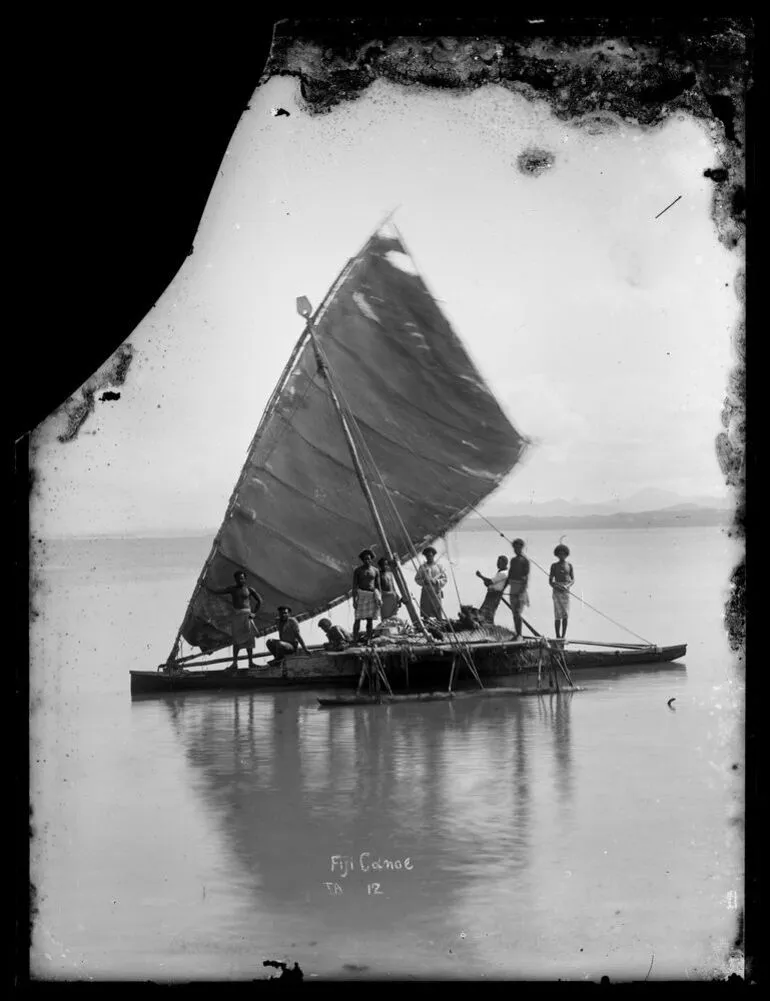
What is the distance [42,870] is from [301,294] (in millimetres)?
2018

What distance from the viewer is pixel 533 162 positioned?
3855 mm

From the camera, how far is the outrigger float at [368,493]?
4062 millimetres

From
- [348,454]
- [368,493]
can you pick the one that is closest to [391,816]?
[368,493]

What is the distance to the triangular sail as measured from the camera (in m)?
4.10

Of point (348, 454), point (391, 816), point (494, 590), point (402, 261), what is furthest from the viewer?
A: point (348, 454)

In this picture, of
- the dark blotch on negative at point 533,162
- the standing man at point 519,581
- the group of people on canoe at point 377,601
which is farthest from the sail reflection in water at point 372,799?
the dark blotch on negative at point 533,162

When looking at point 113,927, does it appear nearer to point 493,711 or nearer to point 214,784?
point 214,784

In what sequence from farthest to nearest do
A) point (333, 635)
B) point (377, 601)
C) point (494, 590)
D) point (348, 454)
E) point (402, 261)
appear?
point (348, 454) → point (333, 635) → point (377, 601) → point (494, 590) → point (402, 261)

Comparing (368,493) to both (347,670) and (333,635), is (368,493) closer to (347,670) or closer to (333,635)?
(333,635)

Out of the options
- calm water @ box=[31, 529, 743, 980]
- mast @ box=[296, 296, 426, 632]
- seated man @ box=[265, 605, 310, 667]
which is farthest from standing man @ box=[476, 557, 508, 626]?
seated man @ box=[265, 605, 310, 667]

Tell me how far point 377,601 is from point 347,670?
0.28 metres

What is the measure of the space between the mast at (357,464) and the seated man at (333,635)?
0.84ft

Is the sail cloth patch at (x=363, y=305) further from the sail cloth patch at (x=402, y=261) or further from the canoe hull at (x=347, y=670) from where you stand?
the canoe hull at (x=347, y=670)

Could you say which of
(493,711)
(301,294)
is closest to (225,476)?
(301,294)
